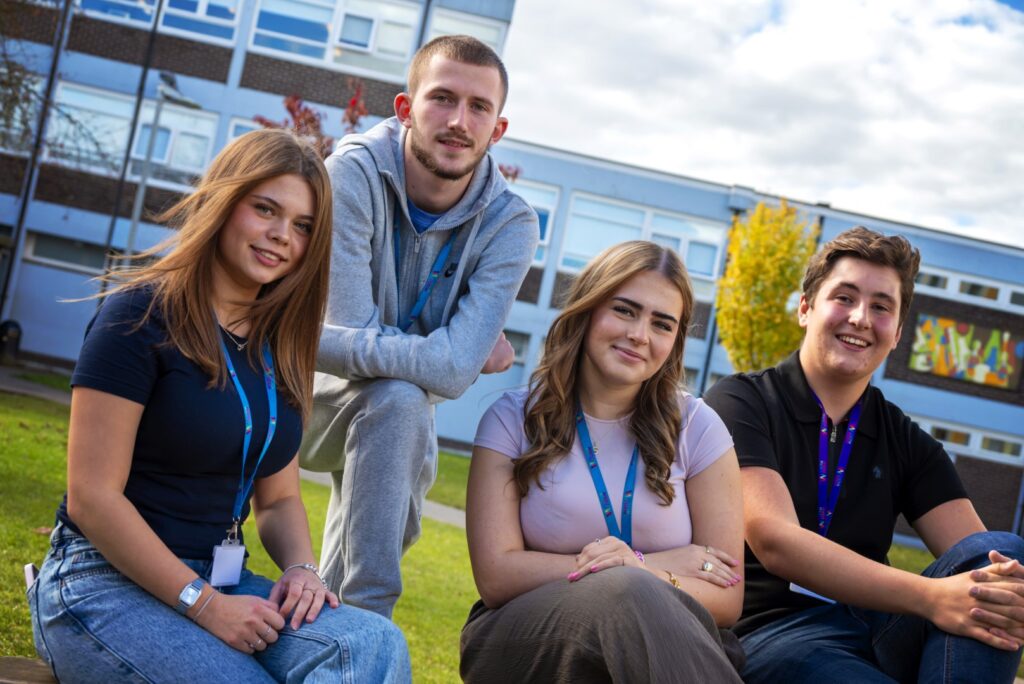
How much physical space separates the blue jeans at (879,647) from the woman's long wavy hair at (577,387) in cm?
59

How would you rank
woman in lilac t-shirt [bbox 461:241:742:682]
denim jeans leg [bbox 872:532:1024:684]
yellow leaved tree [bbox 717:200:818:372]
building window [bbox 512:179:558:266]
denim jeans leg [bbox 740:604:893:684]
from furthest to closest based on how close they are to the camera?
1. building window [bbox 512:179:558:266]
2. yellow leaved tree [bbox 717:200:818:372]
3. denim jeans leg [bbox 740:604:893:684]
4. denim jeans leg [bbox 872:532:1024:684]
5. woman in lilac t-shirt [bbox 461:241:742:682]

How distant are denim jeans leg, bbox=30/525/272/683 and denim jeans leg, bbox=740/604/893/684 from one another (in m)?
1.56

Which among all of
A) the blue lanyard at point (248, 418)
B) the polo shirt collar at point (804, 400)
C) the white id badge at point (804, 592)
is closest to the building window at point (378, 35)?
the polo shirt collar at point (804, 400)

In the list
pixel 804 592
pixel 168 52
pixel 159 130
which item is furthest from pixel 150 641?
pixel 168 52

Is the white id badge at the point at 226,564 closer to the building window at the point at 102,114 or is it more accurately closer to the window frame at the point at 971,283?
the building window at the point at 102,114

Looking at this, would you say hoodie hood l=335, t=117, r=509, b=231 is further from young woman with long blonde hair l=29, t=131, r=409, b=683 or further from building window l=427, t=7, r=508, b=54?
building window l=427, t=7, r=508, b=54

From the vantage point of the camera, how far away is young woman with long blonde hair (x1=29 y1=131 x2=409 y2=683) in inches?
87.0

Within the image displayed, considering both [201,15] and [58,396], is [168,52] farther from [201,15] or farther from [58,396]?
[58,396]

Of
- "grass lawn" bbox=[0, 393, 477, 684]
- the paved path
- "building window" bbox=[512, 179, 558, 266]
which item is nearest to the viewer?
"grass lawn" bbox=[0, 393, 477, 684]

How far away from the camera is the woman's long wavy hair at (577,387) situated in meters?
3.03

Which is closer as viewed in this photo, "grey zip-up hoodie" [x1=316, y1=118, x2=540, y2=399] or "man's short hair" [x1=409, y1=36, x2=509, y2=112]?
"grey zip-up hoodie" [x1=316, y1=118, x2=540, y2=399]

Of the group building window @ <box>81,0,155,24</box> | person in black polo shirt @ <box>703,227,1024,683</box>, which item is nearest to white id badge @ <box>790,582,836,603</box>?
person in black polo shirt @ <box>703,227,1024,683</box>

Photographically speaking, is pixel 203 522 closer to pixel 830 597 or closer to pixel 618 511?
pixel 618 511

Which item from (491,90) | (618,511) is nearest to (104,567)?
(618,511)
